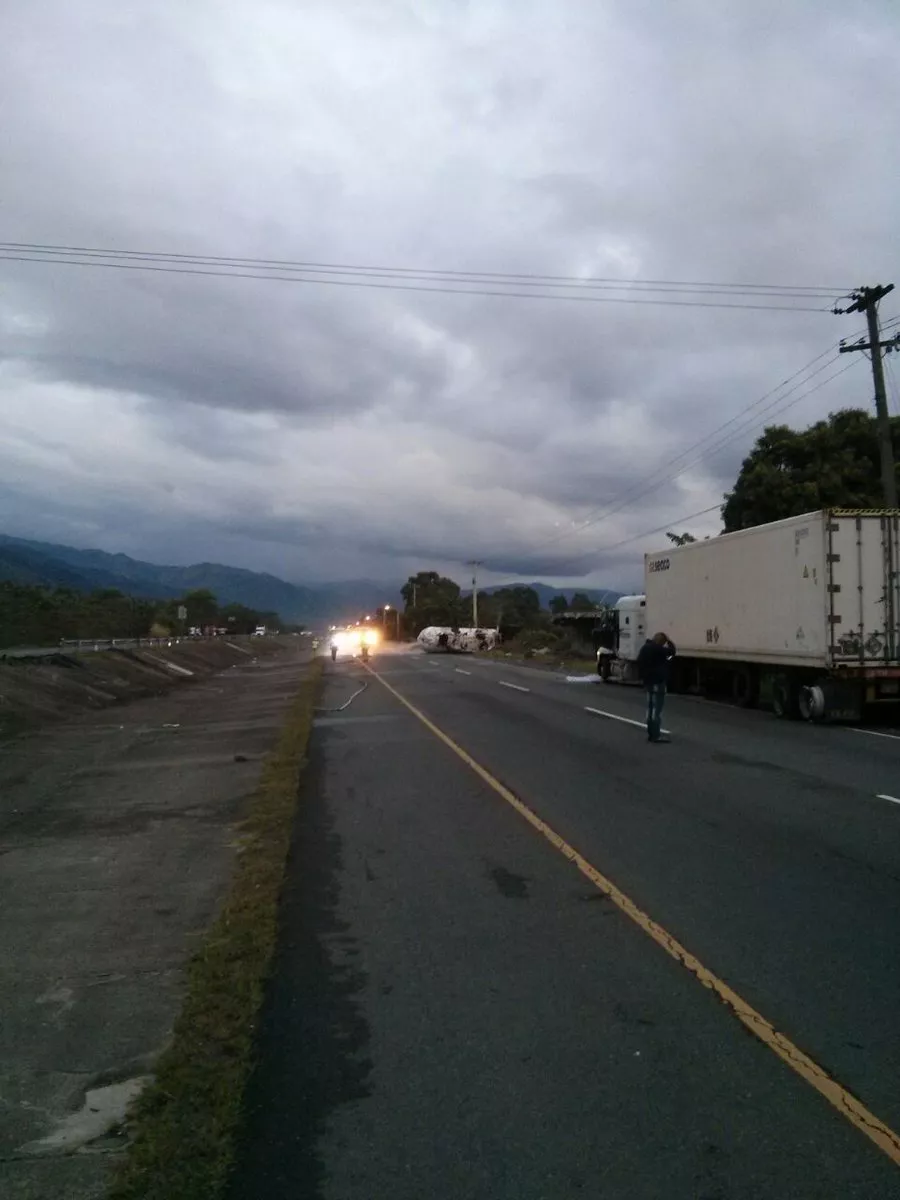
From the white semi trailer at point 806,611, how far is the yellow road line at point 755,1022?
12.4 meters

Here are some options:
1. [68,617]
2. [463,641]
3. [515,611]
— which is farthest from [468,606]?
[68,617]

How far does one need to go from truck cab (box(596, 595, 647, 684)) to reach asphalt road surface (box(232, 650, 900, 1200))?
22.7 metres

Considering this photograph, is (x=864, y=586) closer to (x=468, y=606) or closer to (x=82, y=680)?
(x=82, y=680)

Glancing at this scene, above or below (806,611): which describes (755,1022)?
below

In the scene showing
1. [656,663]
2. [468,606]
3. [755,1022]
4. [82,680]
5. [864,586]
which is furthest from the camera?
[468,606]

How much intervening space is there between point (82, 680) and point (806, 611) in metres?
20.5

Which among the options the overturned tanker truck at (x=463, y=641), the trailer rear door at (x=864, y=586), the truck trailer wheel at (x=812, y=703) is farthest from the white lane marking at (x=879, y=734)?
the overturned tanker truck at (x=463, y=641)

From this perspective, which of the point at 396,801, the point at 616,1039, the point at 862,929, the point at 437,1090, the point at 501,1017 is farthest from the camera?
the point at 396,801

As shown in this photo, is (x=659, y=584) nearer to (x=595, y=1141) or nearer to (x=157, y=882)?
(x=157, y=882)

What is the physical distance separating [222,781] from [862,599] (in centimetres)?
1265

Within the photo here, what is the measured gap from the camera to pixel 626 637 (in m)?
36.7

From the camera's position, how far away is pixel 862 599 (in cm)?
2109

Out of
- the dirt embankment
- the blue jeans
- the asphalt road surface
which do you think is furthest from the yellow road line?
the dirt embankment

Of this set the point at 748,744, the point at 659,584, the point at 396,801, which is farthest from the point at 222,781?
the point at 659,584
